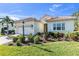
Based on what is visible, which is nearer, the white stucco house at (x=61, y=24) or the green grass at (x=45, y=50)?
the green grass at (x=45, y=50)

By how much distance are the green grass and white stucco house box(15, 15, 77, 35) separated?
31cm

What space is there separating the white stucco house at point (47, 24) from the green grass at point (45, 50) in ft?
1.03

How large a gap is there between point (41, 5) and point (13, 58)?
1263 millimetres

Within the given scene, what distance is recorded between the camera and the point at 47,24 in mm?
7070

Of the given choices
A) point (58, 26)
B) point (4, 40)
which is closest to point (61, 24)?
point (58, 26)

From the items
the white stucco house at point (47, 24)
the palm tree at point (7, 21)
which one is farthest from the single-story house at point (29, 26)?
the palm tree at point (7, 21)

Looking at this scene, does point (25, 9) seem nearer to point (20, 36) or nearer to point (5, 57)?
point (20, 36)

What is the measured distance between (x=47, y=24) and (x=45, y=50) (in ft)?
1.90

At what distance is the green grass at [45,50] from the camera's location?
6871 millimetres

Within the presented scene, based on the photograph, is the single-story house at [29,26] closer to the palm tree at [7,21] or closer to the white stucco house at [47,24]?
the white stucco house at [47,24]

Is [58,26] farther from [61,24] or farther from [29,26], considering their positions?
[29,26]

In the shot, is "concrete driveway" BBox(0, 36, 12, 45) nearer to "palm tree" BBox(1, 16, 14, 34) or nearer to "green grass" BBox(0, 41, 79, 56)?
"green grass" BBox(0, 41, 79, 56)

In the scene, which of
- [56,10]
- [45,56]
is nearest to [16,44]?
[45,56]

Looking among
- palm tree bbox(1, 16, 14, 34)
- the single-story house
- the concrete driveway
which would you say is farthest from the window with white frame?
the concrete driveway
